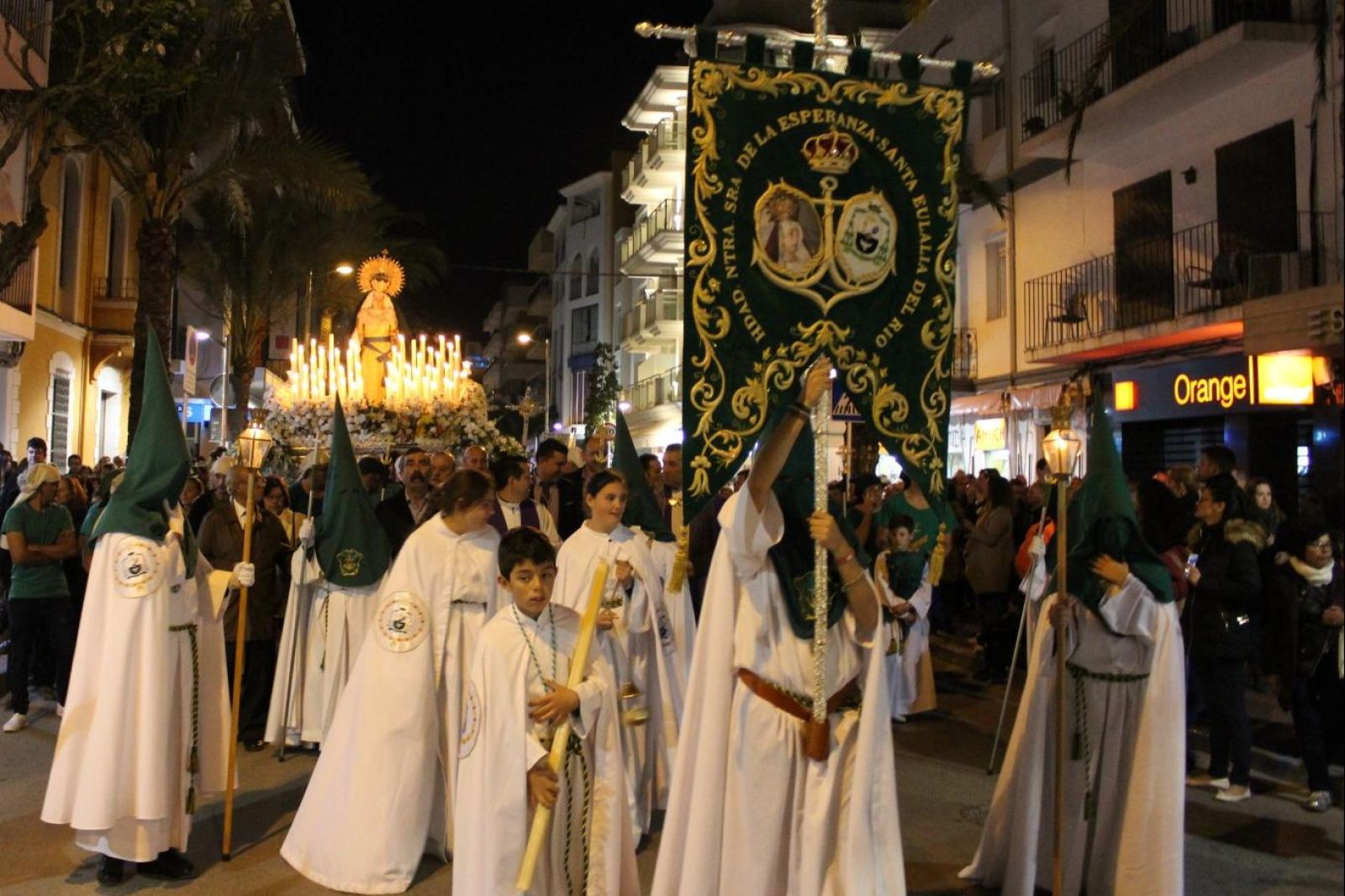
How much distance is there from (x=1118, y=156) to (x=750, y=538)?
1645 centimetres

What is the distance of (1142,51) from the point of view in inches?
673

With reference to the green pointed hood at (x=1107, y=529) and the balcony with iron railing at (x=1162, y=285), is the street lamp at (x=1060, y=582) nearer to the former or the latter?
the green pointed hood at (x=1107, y=529)

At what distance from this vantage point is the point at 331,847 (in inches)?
226

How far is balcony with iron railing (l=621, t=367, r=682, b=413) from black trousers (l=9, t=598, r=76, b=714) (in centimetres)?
3060

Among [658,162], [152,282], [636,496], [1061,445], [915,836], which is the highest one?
[658,162]

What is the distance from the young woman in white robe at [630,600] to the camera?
6.62 m

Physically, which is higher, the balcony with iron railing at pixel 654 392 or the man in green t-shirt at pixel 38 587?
the balcony with iron railing at pixel 654 392

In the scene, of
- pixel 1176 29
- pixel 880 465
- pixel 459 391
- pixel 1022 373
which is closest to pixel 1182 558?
pixel 459 391

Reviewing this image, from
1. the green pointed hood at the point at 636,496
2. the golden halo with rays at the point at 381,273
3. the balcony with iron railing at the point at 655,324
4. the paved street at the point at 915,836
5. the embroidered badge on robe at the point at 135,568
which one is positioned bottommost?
the paved street at the point at 915,836

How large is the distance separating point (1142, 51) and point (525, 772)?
16.2 metres

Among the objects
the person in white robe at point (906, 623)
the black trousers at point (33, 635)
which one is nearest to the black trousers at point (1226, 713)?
the person in white robe at point (906, 623)

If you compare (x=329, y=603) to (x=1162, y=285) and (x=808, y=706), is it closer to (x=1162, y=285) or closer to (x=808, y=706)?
(x=808, y=706)

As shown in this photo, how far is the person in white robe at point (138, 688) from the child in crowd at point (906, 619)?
192 inches

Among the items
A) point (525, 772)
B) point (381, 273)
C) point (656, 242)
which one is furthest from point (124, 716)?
point (656, 242)
